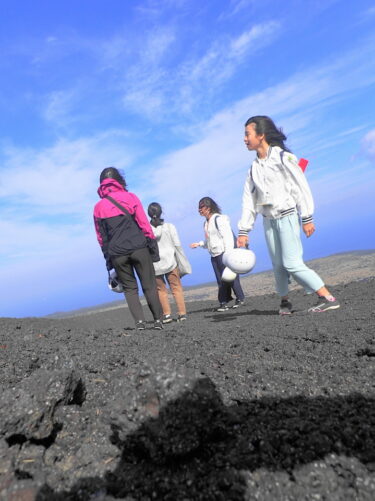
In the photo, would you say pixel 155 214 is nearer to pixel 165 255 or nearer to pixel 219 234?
pixel 165 255

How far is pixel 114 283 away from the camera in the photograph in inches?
229

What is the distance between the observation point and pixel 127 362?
3.05 metres

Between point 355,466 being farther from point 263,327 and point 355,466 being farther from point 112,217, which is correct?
point 112,217

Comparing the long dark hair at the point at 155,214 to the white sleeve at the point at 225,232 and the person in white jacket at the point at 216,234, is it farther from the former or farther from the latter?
the white sleeve at the point at 225,232

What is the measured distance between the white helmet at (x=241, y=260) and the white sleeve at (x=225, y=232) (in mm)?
2096

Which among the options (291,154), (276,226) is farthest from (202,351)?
(291,154)

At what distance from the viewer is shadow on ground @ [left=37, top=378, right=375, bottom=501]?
1.39 m

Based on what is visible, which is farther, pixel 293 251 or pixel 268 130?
pixel 268 130

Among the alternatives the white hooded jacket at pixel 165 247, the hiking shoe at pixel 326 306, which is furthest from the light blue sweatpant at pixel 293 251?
the white hooded jacket at pixel 165 247

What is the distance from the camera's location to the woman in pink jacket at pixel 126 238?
5316 millimetres

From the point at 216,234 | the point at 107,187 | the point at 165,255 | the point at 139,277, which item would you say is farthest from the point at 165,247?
the point at 107,187

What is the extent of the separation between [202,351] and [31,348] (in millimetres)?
2082

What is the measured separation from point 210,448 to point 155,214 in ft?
18.7

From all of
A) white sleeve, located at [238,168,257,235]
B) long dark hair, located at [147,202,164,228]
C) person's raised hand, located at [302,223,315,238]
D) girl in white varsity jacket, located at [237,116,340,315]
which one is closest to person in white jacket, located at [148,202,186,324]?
long dark hair, located at [147,202,164,228]
